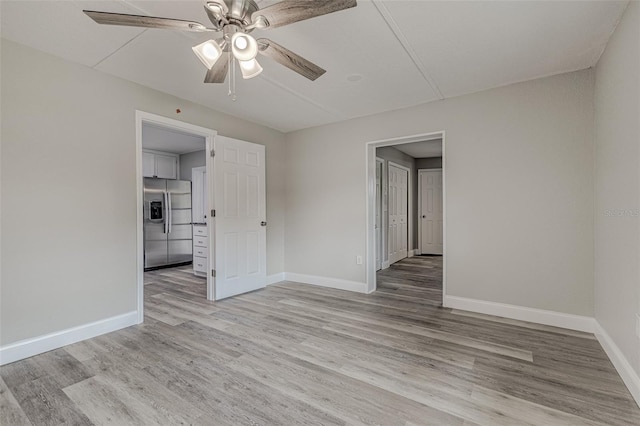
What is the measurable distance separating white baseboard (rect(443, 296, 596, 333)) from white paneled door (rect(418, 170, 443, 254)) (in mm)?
4258

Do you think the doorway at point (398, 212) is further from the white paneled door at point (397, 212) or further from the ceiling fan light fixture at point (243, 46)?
the ceiling fan light fixture at point (243, 46)

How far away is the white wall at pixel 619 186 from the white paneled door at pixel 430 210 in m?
4.84

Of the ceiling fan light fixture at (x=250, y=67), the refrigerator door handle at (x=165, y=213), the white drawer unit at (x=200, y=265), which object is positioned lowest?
the white drawer unit at (x=200, y=265)

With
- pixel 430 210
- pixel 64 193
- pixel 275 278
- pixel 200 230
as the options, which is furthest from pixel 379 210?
pixel 64 193

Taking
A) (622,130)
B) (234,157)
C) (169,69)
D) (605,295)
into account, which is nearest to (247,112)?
(234,157)

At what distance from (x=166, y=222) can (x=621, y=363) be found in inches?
262

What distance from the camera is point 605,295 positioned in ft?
7.75

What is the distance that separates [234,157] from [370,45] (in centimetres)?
235

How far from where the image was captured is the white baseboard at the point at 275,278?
4.56 meters

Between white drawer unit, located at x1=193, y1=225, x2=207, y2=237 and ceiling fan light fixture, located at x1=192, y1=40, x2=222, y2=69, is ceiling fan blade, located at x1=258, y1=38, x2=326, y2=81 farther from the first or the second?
white drawer unit, located at x1=193, y1=225, x2=207, y2=237

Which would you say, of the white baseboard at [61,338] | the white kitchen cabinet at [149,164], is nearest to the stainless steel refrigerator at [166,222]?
the white kitchen cabinet at [149,164]

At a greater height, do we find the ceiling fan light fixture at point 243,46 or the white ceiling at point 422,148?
the white ceiling at point 422,148

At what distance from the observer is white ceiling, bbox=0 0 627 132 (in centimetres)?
191

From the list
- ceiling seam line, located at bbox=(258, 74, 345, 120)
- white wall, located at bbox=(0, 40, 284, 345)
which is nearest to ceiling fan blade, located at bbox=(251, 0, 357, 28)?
ceiling seam line, located at bbox=(258, 74, 345, 120)
